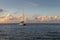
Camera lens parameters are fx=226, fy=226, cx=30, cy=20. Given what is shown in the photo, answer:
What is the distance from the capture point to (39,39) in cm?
6512

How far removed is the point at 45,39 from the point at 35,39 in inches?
114

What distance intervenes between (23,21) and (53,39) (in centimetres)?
7851

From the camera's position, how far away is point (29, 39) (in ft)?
212

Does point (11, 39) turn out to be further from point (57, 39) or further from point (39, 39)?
point (57, 39)

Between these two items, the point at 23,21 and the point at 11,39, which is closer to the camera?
the point at 11,39

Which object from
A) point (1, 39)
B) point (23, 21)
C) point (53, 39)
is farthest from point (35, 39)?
point (23, 21)

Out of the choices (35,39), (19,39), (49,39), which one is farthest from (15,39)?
(49,39)

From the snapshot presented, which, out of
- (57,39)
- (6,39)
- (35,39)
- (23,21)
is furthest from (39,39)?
(23,21)

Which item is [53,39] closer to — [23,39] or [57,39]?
[57,39]

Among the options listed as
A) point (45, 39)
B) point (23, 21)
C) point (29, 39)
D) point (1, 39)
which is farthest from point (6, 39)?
point (23, 21)

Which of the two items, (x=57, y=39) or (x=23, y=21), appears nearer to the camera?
(x=57, y=39)

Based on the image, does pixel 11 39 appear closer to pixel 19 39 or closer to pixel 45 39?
pixel 19 39

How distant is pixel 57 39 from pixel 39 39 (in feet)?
17.2

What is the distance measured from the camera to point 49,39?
6438 centimetres
